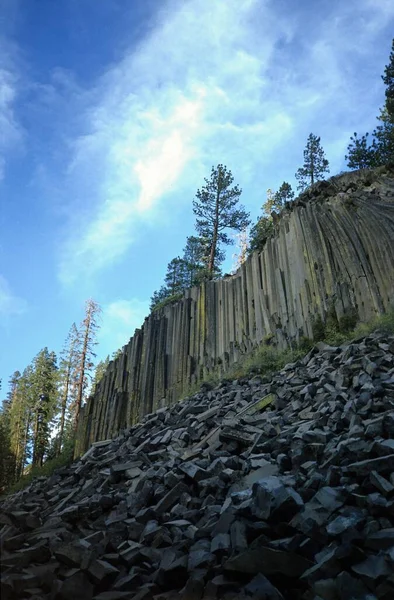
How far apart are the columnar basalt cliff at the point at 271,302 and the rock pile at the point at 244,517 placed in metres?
4.57

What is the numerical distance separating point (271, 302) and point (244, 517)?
10017 millimetres

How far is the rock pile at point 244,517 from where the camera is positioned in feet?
8.86

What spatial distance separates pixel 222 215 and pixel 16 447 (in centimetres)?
2515

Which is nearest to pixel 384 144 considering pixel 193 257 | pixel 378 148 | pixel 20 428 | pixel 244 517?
pixel 378 148

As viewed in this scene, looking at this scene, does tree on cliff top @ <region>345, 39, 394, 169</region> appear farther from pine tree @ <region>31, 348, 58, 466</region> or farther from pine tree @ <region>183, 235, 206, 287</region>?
pine tree @ <region>31, 348, 58, 466</region>

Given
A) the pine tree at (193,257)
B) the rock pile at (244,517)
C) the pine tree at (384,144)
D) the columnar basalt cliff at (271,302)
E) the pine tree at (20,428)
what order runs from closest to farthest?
the rock pile at (244,517), the columnar basalt cliff at (271,302), the pine tree at (384,144), the pine tree at (193,257), the pine tree at (20,428)

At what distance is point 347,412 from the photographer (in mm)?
5344

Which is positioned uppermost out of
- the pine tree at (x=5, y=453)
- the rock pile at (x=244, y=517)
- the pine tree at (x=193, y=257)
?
the pine tree at (x=193, y=257)

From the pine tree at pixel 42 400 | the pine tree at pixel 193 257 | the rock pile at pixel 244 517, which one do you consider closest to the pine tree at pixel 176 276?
the pine tree at pixel 193 257

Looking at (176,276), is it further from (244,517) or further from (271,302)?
(244,517)

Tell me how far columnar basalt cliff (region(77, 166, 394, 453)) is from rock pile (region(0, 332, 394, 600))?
4.57 m

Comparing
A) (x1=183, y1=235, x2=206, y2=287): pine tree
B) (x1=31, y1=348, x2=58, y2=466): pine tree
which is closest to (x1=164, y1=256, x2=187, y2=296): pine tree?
(x1=183, y1=235, x2=206, y2=287): pine tree

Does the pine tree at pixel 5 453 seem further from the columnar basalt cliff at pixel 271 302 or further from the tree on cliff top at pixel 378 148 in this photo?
the tree on cliff top at pixel 378 148

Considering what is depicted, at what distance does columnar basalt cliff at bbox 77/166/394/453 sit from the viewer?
1124 centimetres
